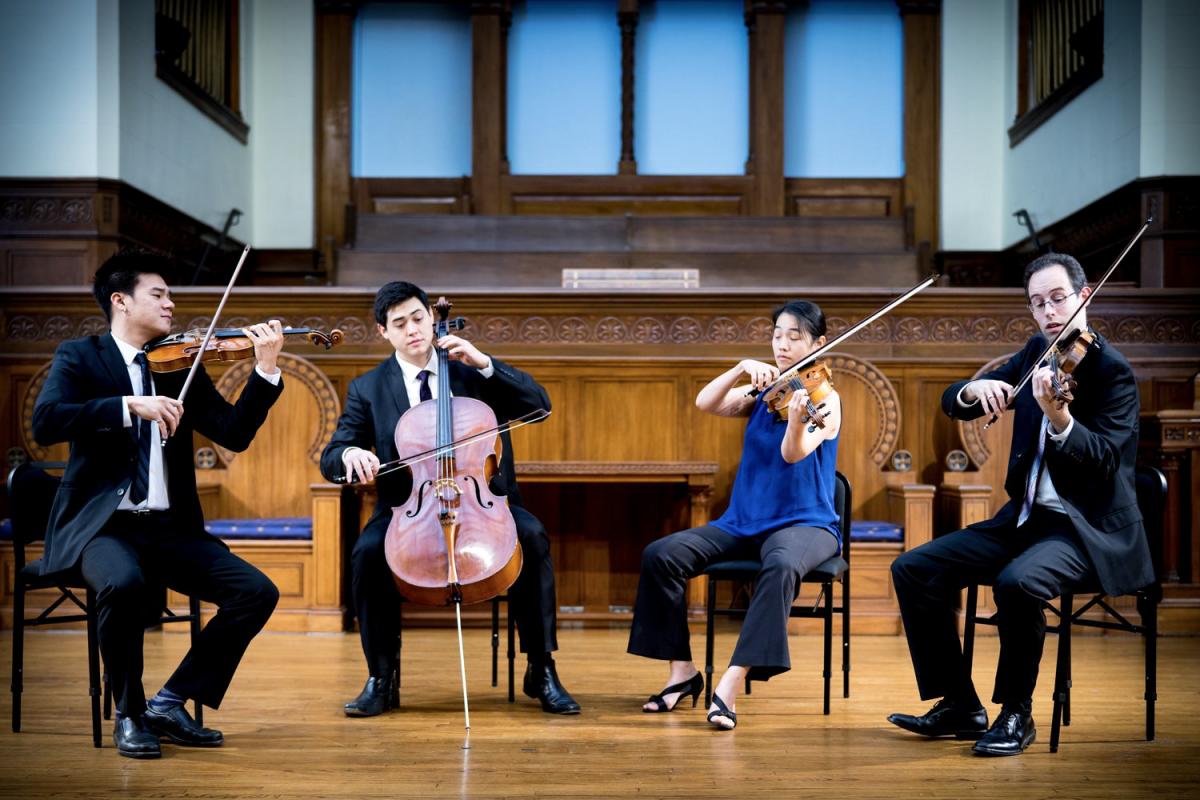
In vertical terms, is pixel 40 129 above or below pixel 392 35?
below

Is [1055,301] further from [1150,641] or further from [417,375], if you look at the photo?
[417,375]

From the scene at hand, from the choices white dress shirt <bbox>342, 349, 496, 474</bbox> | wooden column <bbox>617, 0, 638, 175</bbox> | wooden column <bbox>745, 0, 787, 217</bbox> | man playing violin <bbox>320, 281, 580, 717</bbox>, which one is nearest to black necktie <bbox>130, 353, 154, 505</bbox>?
man playing violin <bbox>320, 281, 580, 717</bbox>

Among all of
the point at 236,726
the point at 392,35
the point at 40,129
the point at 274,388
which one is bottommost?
the point at 236,726

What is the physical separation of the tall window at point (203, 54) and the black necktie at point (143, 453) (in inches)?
176

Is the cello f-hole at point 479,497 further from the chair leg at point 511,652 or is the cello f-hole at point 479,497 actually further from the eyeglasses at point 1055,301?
the eyeglasses at point 1055,301

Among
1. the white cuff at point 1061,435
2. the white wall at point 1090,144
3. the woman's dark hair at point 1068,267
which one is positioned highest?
the white wall at point 1090,144

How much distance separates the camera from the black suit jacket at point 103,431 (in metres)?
2.68

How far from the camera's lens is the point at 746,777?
248 centimetres

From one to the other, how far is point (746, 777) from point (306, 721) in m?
1.18

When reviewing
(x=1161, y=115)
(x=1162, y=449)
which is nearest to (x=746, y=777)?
(x=1162, y=449)

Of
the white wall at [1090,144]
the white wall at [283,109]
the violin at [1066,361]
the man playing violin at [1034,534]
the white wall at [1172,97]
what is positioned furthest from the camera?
the white wall at [283,109]

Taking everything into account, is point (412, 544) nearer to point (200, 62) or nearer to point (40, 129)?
point (40, 129)

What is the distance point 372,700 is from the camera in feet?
9.98

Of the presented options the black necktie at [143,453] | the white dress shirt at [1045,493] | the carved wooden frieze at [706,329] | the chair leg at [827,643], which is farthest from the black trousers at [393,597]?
the carved wooden frieze at [706,329]
